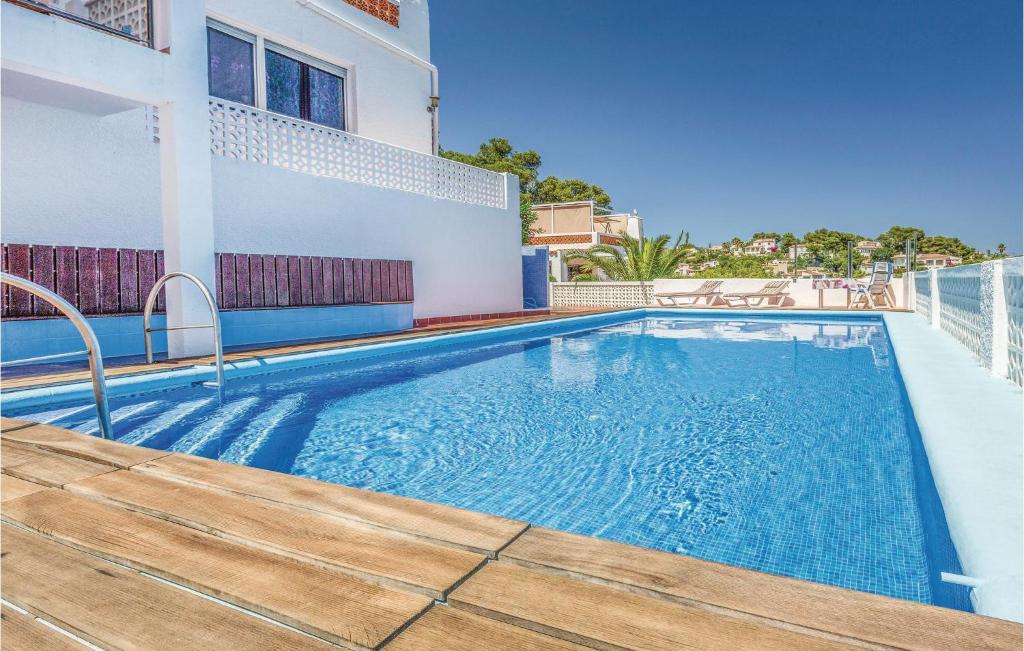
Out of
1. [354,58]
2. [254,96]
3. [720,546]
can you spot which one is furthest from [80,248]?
[720,546]

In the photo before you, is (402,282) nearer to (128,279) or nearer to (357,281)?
(357,281)

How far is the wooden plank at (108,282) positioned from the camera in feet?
21.7

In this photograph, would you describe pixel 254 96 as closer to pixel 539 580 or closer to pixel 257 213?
pixel 257 213

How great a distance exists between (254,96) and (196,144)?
3781 mm

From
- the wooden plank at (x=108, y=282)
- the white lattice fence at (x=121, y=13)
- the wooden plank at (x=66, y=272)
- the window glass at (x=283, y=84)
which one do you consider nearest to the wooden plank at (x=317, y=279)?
the wooden plank at (x=108, y=282)

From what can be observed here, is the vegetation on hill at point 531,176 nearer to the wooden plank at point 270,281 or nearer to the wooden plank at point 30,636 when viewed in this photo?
the wooden plank at point 270,281

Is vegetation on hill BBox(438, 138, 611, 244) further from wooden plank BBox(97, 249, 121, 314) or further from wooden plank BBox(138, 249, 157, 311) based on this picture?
wooden plank BBox(97, 249, 121, 314)

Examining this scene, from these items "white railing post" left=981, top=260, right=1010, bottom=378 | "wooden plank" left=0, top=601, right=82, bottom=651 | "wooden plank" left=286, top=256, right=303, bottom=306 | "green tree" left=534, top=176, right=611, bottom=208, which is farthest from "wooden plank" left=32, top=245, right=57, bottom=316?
"green tree" left=534, top=176, right=611, bottom=208

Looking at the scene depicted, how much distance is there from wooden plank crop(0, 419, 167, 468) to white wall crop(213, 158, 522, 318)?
5900 millimetres

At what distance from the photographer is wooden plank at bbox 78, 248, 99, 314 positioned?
21.1 ft

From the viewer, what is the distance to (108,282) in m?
6.67

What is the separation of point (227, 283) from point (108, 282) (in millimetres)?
1283

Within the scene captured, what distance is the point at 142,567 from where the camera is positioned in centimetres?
129

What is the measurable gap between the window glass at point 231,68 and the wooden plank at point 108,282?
11.2 feet
